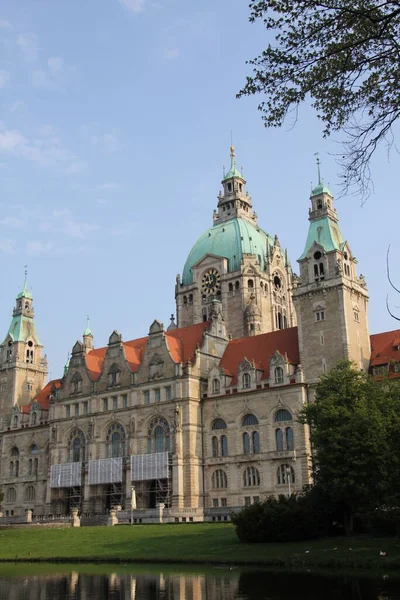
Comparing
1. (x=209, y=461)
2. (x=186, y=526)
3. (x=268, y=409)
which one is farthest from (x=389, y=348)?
(x=186, y=526)

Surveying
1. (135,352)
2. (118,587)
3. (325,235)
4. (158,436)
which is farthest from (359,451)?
(135,352)

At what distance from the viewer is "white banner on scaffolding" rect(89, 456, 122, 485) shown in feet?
254

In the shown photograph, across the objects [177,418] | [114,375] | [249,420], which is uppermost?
[114,375]

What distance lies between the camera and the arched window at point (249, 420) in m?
71.6

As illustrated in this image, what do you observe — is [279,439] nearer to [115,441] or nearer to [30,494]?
[115,441]

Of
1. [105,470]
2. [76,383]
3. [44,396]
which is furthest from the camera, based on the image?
[44,396]

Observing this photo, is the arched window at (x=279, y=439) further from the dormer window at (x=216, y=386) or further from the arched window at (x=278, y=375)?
the dormer window at (x=216, y=386)

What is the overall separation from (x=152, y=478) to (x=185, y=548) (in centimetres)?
3163

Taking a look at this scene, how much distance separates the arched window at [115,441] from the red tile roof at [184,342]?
10.3 meters

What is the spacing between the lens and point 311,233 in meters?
76.6

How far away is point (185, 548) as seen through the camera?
4278 cm

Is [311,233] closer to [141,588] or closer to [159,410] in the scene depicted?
[159,410]

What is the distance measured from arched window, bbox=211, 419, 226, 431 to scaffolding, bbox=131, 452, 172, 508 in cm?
546

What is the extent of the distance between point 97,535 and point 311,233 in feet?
130
